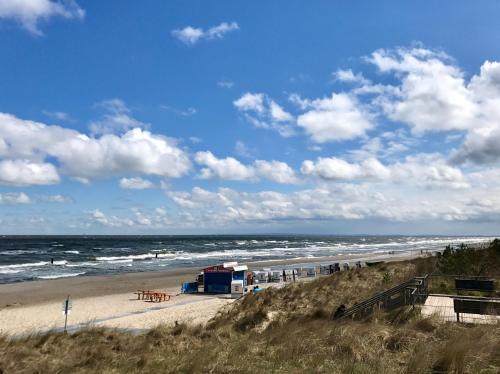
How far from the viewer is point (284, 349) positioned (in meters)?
8.69

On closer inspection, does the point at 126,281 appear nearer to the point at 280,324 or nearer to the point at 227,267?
the point at 227,267

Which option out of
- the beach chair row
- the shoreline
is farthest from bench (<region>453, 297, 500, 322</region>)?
the beach chair row

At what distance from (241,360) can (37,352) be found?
4518mm

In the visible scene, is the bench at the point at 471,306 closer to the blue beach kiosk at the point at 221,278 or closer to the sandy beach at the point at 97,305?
the sandy beach at the point at 97,305

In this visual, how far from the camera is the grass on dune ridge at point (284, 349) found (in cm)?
738

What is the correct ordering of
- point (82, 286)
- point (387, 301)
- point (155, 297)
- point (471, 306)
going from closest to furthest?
point (471, 306), point (387, 301), point (155, 297), point (82, 286)

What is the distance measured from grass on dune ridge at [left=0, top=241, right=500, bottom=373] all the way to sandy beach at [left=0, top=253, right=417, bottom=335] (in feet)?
11.4

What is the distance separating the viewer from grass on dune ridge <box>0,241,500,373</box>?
7375mm

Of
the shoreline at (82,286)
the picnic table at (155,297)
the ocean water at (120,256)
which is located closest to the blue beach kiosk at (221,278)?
the shoreline at (82,286)

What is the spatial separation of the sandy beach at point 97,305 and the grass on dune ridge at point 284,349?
3.49m

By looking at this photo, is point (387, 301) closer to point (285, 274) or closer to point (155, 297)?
point (155, 297)

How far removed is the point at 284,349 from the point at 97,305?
17.0 m

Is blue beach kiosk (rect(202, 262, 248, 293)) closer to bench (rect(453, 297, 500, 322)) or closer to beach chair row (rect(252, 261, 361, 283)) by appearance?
beach chair row (rect(252, 261, 361, 283))

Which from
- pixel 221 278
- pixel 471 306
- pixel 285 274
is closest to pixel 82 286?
pixel 221 278
